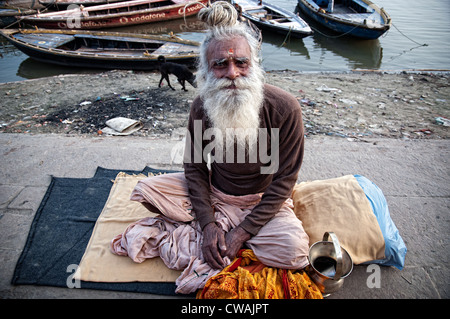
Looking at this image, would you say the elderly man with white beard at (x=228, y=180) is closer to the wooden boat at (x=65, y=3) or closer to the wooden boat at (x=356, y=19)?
the wooden boat at (x=356, y=19)

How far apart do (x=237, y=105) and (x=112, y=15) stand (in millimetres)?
15034

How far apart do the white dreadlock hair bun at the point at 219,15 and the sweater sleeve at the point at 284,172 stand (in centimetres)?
71

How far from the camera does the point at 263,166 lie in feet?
6.63

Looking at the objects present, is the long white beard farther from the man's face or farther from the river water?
the river water

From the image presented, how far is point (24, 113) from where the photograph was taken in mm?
5590

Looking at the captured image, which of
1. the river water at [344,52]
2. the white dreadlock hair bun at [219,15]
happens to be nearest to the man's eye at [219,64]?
the white dreadlock hair bun at [219,15]

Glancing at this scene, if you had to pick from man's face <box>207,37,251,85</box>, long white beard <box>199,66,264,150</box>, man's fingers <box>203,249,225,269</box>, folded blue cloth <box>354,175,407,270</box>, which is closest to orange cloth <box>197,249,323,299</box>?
man's fingers <box>203,249,225,269</box>

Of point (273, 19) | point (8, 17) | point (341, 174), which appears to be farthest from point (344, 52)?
point (8, 17)

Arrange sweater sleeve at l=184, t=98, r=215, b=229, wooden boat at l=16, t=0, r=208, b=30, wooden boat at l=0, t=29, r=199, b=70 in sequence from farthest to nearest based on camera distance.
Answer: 1. wooden boat at l=16, t=0, r=208, b=30
2. wooden boat at l=0, t=29, r=199, b=70
3. sweater sleeve at l=184, t=98, r=215, b=229

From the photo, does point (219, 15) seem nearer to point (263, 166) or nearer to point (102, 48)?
point (263, 166)

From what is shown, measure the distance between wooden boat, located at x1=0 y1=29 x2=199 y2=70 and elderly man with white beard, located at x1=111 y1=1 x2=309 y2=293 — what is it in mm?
6683

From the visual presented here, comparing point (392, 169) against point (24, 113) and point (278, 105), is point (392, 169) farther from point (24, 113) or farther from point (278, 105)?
point (24, 113)

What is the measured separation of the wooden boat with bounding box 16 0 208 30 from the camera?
1257cm

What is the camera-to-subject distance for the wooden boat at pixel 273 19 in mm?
11148
